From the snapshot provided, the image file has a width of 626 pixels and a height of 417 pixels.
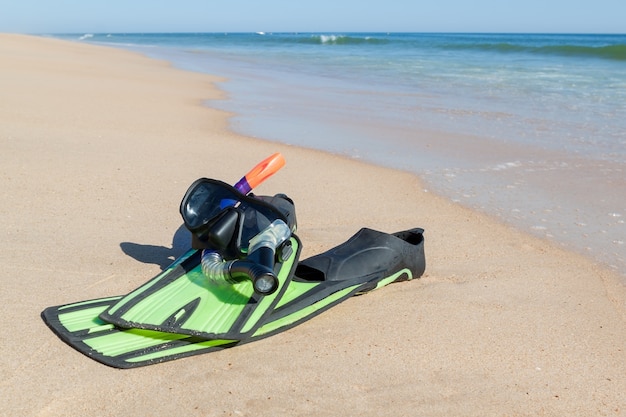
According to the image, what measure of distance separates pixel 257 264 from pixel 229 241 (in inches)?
14.7

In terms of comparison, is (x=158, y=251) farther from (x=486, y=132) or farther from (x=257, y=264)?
(x=486, y=132)

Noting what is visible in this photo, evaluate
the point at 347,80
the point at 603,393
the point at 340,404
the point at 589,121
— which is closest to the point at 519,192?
the point at 603,393

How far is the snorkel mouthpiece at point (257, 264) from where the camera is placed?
9.64ft

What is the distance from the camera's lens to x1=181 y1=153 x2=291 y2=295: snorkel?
116 inches

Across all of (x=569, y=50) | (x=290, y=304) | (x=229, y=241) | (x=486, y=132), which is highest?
(x=229, y=241)

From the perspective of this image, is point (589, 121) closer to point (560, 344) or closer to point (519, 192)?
point (519, 192)

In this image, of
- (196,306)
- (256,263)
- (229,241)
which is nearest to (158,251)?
(229,241)

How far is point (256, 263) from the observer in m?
3.04

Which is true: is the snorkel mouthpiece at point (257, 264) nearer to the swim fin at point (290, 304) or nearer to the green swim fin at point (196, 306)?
the green swim fin at point (196, 306)

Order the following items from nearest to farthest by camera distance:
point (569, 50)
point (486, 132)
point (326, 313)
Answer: point (326, 313) < point (486, 132) < point (569, 50)

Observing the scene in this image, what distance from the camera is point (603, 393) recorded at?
9.34 feet

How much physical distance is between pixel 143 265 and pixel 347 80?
481 inches

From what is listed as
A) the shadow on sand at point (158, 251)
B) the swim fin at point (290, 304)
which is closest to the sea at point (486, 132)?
the swim fin at point (290, 304)

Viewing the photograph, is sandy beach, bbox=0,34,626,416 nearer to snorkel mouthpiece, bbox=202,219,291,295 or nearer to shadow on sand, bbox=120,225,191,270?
shadow on sand, bbox=120,225,191,270
